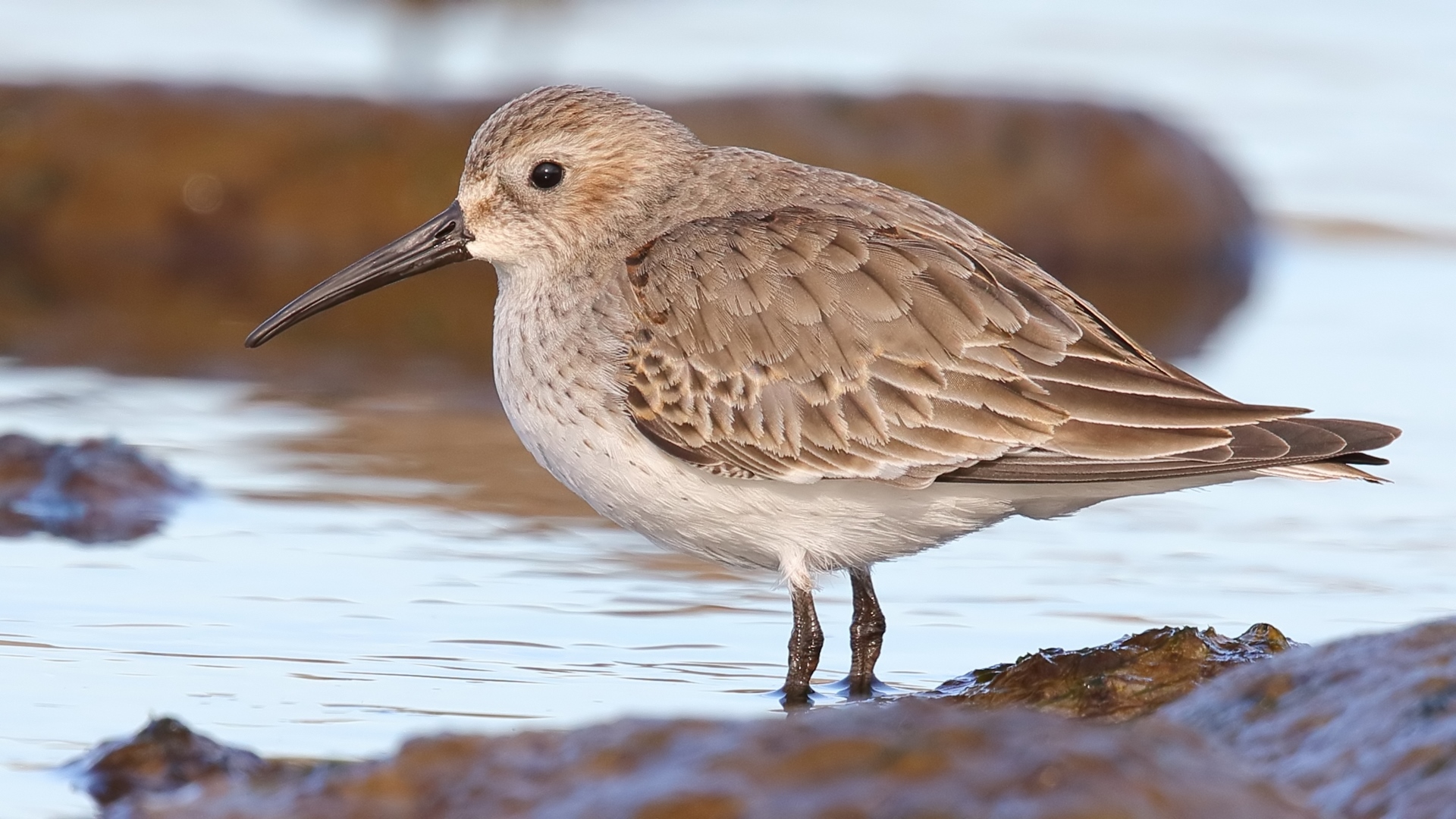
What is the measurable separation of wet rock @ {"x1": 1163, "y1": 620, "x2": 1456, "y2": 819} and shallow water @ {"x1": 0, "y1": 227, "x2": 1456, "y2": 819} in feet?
5.19

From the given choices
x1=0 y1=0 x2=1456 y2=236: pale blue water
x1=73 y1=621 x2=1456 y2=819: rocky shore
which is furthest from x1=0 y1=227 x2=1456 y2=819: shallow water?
x1=0 y1=0 x2=1456 y2=236: pale blue water

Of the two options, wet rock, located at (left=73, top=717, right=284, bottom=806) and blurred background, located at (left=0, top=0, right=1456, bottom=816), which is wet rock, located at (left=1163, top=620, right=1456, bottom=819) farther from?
wet rock, located at (left=73, top=717, right=284, bottom=806)

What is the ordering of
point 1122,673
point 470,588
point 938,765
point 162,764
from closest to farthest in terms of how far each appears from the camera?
point 938,765, point 162,764, point 1122,673, point 470,588

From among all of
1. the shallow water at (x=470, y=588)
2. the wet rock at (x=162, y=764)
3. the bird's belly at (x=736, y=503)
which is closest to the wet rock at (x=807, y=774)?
the wet rock at (x=162, y=764)

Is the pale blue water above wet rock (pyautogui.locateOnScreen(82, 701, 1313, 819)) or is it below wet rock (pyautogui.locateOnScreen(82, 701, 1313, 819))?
above

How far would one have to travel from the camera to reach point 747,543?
584 centimetres

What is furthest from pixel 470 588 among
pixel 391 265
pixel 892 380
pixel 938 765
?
pixel 938 765

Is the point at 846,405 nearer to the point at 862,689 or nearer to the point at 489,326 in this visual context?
the point at 862,689

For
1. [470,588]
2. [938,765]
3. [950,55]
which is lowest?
[938,765]

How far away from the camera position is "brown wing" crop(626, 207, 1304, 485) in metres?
5.63

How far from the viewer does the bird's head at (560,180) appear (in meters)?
6.27

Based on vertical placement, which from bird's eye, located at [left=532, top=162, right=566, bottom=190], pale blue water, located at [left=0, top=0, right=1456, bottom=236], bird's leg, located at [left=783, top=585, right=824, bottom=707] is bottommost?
bird's leg, located at [left=783, top=585, right=824, bottom=707]

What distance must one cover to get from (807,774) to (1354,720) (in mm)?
1253

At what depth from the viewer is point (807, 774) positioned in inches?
137
